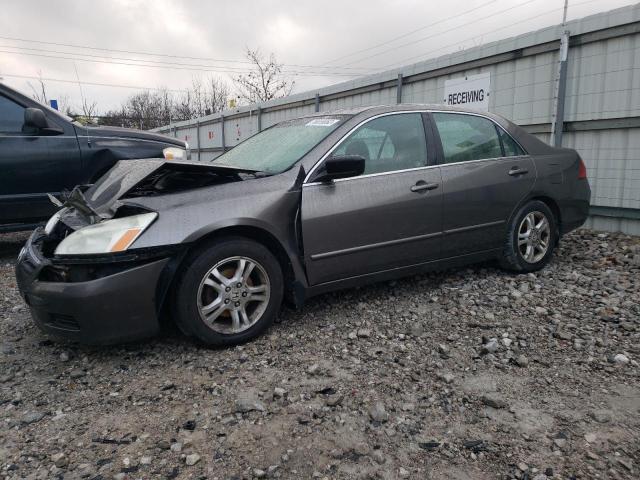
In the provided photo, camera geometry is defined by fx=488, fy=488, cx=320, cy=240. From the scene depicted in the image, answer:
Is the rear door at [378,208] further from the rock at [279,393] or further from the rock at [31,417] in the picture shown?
the rock at [31,417]

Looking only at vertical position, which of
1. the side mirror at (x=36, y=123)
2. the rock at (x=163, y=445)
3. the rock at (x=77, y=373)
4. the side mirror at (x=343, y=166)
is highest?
the side mirror at (x=36, y=123)

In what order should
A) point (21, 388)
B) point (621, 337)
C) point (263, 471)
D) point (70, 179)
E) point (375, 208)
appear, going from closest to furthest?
point (263, 471) < point (21, 388) < point (621, 337) < point (375, 208) < point (70, 179)

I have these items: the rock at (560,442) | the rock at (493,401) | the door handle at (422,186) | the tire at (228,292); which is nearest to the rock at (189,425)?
the tire at (228,292)

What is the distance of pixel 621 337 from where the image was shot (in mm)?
3121

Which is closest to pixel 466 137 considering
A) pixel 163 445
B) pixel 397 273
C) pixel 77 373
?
pixel 397 273

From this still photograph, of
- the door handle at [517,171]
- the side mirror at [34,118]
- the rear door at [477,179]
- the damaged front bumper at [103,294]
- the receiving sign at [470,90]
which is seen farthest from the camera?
the receiving sign at [470,90]

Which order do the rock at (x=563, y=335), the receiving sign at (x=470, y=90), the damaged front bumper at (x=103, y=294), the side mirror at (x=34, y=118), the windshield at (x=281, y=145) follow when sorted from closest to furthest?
the damaged front bumper at (x=103, y=294) → the rock at (x=563, y=335) → the windshield at (x=281, y=145) → the side mirror at (x=34, y=118) → the receiving sign at (x=470, y=90)

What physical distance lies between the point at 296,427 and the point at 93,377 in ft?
4.28

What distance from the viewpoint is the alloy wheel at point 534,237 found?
14.0 ft

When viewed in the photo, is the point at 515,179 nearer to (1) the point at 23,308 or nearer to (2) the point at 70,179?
(1) the point at 23,308

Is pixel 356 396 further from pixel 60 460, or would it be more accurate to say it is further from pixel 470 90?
pixel 470 90

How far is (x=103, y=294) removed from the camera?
2.67 m

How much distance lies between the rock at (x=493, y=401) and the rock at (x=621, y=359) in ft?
2.89

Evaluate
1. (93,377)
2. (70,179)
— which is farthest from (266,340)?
(70,179)
